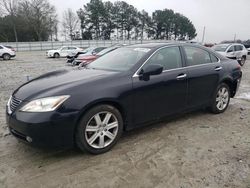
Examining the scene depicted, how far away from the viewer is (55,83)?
335cm

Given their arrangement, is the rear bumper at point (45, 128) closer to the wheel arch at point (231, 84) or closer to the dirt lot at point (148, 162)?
the dirt lot at point (148, 162)

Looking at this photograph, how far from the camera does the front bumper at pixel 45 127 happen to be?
2898 millimetres

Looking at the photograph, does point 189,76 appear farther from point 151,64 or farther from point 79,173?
point 79,173

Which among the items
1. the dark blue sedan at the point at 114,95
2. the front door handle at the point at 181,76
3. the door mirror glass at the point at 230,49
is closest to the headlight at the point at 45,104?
the dark blue sedan at the point at 114,95

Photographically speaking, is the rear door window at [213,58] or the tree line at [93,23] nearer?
the rear door window at [213,58]

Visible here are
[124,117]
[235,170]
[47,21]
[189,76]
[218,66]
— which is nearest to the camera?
[235,170]

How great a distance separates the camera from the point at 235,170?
3.02 meters

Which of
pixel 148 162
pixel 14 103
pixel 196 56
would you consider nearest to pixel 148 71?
pixel 148 162

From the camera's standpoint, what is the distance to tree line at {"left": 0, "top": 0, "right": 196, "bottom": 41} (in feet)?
189

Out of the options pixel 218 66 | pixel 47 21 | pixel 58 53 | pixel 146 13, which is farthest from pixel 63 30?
pixel 218 66

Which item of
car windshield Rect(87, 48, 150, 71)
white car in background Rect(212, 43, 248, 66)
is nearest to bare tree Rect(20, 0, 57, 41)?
white car in background Rect(212, 43, 248, 66)

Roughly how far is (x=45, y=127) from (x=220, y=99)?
3.70 m

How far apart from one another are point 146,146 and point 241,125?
2.07 m

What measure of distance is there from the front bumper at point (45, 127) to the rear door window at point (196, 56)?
8.14ft
